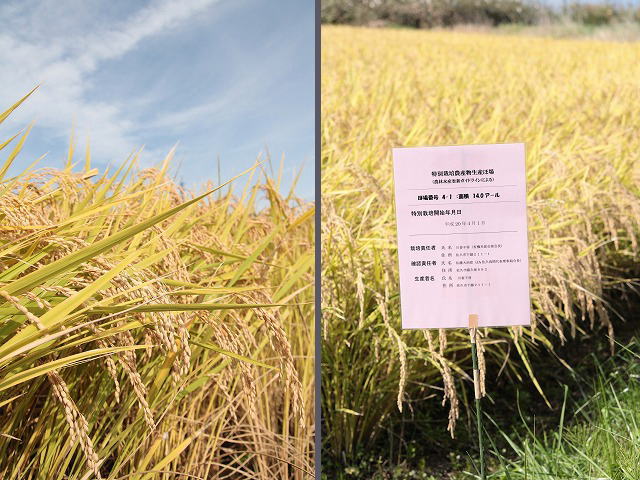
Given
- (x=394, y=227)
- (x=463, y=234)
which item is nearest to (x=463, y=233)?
(x=463, y=234)

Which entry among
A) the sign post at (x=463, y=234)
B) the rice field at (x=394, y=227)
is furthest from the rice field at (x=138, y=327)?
the sign post at (x=463, y=234)

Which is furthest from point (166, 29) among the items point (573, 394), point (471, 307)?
point (573, 394)

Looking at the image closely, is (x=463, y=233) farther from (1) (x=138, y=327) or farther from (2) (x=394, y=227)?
(1) (x=138, y=327)

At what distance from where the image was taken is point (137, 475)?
1.35 m

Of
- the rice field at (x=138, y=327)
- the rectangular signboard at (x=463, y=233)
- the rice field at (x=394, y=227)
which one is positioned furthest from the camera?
the rice field at (x=394, y=227)

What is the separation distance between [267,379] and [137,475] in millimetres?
527

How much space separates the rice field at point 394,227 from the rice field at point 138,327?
224mm

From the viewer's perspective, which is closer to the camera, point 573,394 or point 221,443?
point 221,443

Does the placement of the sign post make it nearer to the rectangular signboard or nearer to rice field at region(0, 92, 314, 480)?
the rectangular signboard

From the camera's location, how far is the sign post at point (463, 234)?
1.63m

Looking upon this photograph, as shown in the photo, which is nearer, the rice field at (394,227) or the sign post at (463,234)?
the sign post at (463,234)

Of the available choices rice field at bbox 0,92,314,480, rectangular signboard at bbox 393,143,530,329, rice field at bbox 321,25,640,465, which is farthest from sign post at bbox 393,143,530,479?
rice field at bbox 0,92,314,480

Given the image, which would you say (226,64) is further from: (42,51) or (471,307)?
(471,307)

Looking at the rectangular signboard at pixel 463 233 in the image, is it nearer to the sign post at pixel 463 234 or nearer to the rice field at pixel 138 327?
the sign post at pixel 463 234
